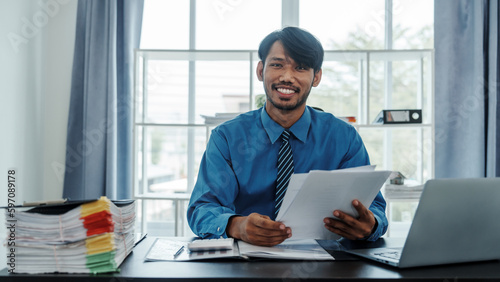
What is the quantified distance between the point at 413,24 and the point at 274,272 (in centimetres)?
271

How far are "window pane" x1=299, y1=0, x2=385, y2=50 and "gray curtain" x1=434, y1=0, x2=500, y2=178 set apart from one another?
40 cm

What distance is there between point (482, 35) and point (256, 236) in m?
2.50

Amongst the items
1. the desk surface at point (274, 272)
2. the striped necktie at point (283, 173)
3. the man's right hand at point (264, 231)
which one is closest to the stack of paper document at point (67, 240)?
the desk surface at point (274, 272)

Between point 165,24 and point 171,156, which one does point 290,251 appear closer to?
point 171,156


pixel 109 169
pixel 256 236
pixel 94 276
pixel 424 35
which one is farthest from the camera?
pixel 424 35

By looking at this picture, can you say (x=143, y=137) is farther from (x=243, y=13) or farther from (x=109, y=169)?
(x=243, y=13)

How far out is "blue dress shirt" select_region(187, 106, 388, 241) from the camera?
139 cm

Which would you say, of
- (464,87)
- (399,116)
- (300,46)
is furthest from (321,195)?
(464,87)

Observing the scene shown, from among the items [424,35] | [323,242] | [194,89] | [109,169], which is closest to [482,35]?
[424,35]

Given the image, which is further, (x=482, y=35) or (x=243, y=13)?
(x=243, y=13)

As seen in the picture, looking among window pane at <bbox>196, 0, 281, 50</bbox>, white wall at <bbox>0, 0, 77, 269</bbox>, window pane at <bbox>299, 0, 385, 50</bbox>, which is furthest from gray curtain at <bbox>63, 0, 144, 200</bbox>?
window pane at <bbox>299, 0, 385, 50</bbox>

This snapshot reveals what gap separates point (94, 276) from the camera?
0.78 m

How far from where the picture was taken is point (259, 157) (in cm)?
149

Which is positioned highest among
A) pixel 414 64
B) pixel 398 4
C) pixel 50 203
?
pixel 398 4
